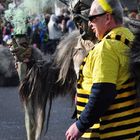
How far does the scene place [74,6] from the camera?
20.0ft

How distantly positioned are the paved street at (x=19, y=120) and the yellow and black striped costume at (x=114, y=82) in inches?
142

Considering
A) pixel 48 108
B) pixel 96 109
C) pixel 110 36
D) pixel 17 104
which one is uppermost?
pixel 110 36

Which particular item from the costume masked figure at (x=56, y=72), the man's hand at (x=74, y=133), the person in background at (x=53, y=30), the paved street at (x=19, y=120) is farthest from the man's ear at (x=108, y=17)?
the person in background at (x=53, y=30)

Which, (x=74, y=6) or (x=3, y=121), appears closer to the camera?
(x=74, y=6)

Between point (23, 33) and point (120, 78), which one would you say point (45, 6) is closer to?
point (23, 33)

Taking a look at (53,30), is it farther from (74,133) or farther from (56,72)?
(74,133)

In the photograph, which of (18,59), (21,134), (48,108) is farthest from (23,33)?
(21,134)

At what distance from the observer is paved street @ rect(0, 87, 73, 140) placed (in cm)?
909

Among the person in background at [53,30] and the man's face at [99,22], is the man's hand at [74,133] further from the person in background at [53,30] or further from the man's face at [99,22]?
the person in background at [53,30]

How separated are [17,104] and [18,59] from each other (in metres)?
5.43

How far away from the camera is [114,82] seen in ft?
13.2

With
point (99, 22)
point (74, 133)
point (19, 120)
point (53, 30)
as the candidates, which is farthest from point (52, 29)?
point (74, 133)

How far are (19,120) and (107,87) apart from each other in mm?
6424

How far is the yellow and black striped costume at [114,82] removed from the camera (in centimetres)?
402
